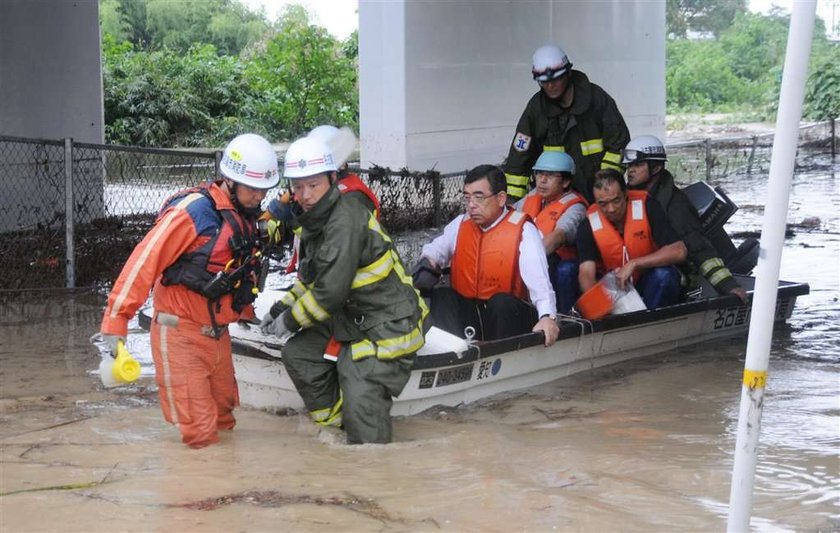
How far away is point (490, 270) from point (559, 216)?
1270 millimetres

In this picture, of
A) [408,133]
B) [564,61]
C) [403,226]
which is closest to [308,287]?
[564,61]

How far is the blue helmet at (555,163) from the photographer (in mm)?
8414

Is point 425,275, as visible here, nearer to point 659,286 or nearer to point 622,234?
point 622,234

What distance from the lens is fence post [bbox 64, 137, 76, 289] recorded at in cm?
1045

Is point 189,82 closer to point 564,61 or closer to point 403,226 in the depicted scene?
point 403,226

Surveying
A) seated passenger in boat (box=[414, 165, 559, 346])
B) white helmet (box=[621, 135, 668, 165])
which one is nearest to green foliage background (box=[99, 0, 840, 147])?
white helmet (box=[621, 135, 668, 165])

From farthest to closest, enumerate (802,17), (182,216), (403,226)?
(403,226) < (182,216) < (802,17)

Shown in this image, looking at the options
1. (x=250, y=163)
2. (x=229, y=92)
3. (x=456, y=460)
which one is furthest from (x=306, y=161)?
(x=229, y=92)

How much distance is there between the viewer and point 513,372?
724 centimetres

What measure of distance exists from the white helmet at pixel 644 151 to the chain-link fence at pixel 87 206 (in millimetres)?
4110

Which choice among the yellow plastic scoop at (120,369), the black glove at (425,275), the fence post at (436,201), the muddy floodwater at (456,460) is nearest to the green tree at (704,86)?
the fence post at (436,201)

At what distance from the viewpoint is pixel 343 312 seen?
5.98 m

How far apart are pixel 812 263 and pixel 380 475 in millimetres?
8592

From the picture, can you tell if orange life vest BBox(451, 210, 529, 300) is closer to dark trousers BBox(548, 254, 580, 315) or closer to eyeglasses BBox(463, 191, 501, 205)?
eyeglasses BBox(463, 191, 501, 205)
